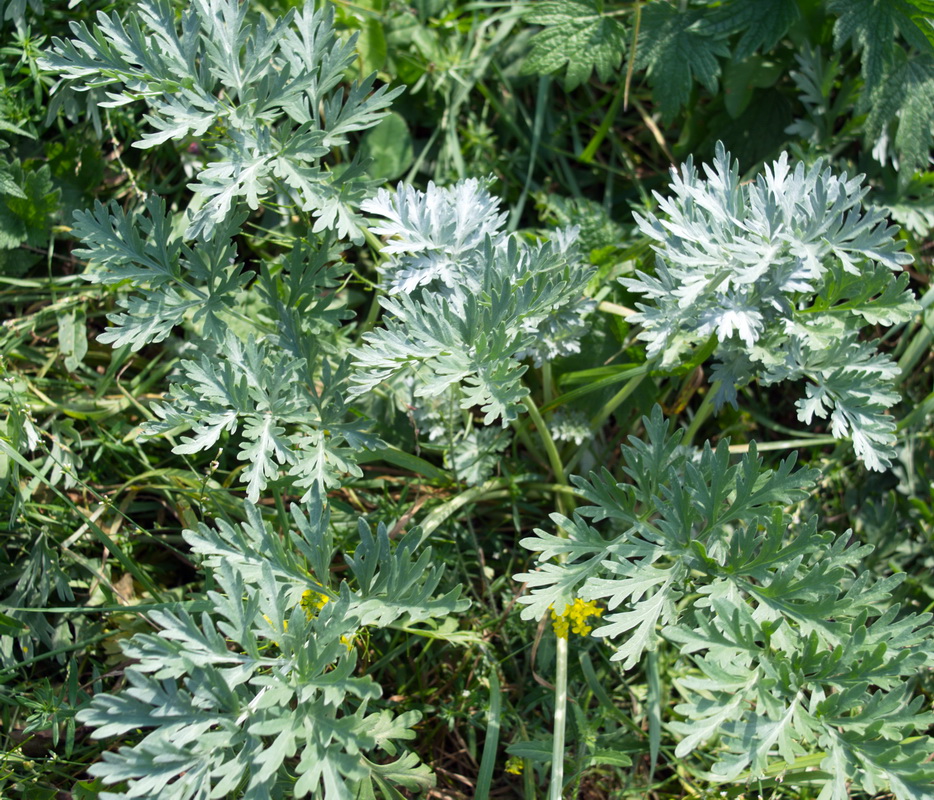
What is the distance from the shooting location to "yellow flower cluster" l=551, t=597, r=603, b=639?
2107 mm

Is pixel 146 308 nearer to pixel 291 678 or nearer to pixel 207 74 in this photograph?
pixel 207 74

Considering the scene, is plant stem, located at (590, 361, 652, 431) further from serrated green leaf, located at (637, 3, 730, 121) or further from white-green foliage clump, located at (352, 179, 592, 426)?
serrated green leaf, located at (637, 3, 730, 121)

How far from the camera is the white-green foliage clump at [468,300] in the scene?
1.87 metres

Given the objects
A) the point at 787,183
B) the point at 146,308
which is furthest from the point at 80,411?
the point at 787,183

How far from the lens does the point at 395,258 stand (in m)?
2.15

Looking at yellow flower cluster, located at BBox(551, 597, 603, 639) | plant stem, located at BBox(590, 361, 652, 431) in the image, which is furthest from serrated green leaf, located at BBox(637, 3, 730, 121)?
yellow flower cluster, located at BBox(551, 597, 603, 639)

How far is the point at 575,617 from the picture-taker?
2117 millimetres

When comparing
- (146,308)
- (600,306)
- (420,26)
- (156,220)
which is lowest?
(600,306)

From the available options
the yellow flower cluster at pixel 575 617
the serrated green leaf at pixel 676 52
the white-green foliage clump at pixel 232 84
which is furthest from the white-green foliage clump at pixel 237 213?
the serrated green leaf at pixel 676 52

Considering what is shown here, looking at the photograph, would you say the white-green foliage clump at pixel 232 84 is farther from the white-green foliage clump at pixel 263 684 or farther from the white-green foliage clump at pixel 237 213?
the white-green foliage clump at pixel 263 684

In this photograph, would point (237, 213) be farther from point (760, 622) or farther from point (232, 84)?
point (760, 622)

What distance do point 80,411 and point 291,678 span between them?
4.55 feet

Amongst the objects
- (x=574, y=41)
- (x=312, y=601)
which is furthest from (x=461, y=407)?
(x=574, y=41)

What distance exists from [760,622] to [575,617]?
48 centimetres
